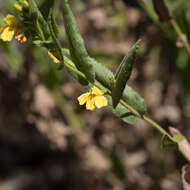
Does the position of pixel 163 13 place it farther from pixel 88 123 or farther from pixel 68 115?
pixel 88 123

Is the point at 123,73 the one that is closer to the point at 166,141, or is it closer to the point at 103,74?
the point at 103,74

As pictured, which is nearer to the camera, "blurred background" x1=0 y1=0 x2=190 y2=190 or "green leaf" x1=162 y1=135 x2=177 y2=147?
"green leaf" x1=162 y1=135 x2=177 y2=147

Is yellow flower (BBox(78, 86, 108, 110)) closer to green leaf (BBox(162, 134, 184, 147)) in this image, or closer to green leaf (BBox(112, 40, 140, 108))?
green leaf (BBox(112, 40, 140, 108))

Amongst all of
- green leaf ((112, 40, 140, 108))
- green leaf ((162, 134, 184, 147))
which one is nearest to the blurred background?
green leaf ((162, 134, 184, 147))

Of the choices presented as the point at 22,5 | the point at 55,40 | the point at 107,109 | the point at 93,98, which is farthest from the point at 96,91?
the point at 107,109

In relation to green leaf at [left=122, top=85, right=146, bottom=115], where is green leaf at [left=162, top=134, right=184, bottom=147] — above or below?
below

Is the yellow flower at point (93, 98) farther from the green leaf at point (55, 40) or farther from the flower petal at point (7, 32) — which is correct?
the flower petal at point (7, 32)

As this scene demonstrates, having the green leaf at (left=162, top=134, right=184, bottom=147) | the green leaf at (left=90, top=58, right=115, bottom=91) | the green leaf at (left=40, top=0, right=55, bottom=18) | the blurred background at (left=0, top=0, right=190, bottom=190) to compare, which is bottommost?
the blurred background at (left=0, top=0, right=190, bottom=190)
